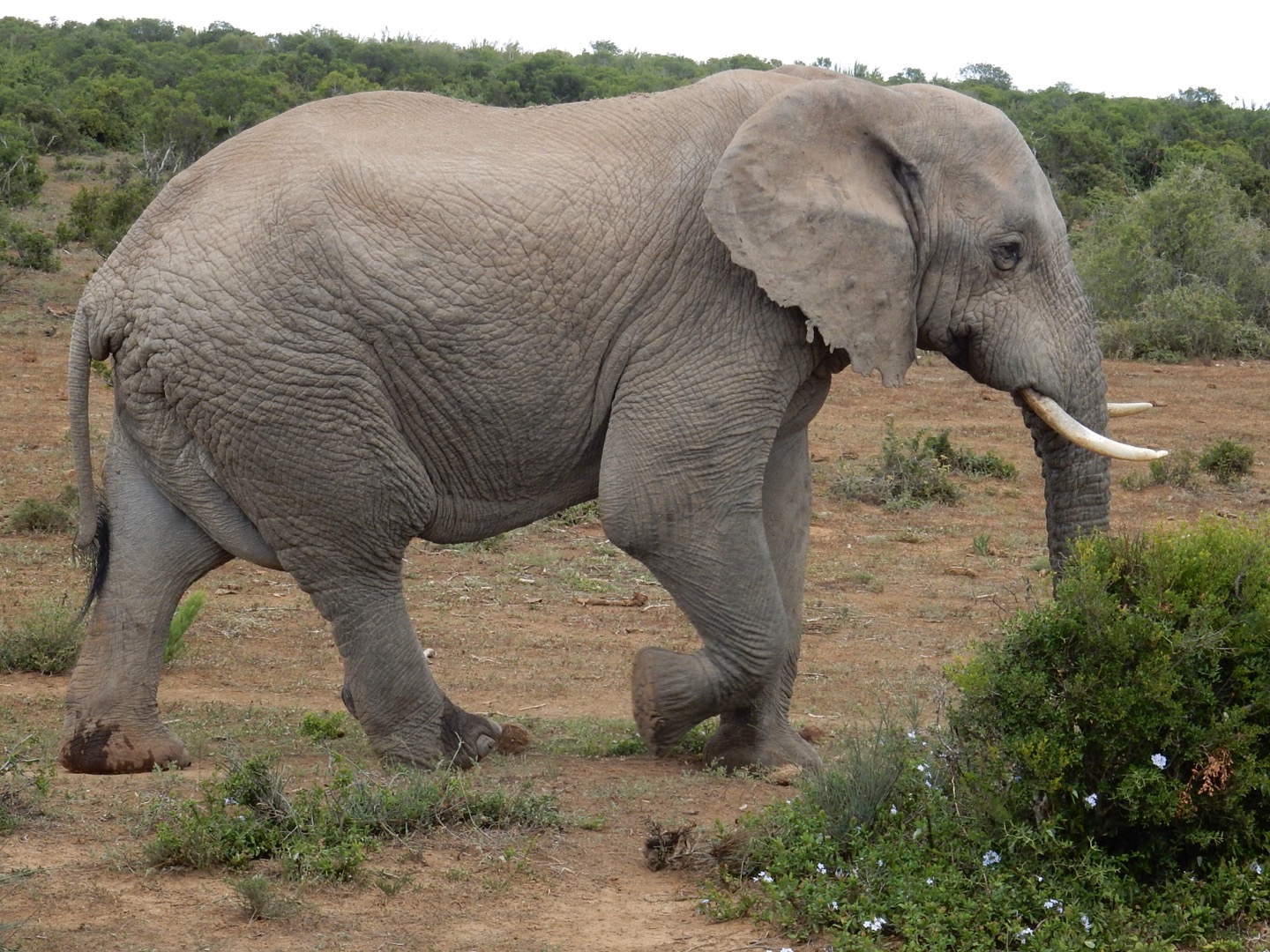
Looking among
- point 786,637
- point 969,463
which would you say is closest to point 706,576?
point 786,637

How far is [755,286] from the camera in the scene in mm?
5762

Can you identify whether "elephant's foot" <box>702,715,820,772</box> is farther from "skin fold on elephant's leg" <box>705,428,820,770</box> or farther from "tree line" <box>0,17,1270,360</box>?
"tree line" <box>0,17,1270,360</box>

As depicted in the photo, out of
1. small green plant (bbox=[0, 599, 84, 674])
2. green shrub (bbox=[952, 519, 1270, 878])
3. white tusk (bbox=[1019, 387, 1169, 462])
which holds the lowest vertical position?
small green plant (bbox=[0, 599, 84, 674])

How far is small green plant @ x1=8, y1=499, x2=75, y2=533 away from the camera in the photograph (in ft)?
32.8

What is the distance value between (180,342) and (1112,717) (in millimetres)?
3229

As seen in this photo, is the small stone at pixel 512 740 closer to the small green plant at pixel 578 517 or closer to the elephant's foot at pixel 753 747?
the elephant's foot at pixel 753 747

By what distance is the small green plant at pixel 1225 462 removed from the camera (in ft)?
42.8

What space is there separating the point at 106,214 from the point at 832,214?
1367 centimetres

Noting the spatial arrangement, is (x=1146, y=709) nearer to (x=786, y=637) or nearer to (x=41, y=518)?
(x=786, y=637)

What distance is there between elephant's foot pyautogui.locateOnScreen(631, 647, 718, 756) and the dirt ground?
7.7 inches

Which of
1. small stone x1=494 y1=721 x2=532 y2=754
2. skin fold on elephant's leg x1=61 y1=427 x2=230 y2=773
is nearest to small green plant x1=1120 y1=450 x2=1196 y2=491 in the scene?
small stone x1=494 y1=721 x2=532 y2=754

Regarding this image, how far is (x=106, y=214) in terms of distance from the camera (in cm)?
1767

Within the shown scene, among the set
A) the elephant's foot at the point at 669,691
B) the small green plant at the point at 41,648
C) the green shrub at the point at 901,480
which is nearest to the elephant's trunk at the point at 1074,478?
the elephant's foot at the point at 669,691

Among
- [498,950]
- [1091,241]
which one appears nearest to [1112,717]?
[498,950]
